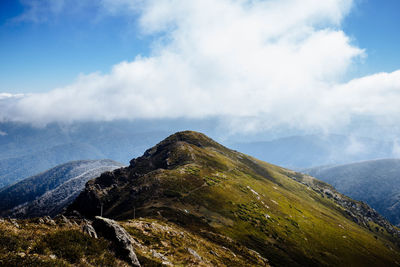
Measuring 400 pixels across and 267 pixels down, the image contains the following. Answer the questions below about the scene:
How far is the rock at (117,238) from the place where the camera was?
21094mm

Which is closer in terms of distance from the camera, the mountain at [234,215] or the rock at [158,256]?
the rock at [158,256]

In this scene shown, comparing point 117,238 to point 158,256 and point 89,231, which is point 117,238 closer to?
point 89,231

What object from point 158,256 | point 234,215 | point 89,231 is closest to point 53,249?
point 89,231

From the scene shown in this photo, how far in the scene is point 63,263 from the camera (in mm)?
15984

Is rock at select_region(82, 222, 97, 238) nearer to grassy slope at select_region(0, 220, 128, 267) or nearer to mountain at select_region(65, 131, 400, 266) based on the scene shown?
grassy slope at select_region(0, 220, 128, 267)

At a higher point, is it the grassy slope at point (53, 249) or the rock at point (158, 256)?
the grassy slope at point (53, 249)

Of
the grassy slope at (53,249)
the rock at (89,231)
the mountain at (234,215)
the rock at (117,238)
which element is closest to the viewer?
the grassy slope at (53,249)

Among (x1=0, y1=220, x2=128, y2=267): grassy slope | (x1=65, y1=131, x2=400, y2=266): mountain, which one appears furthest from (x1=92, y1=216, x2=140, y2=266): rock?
(x1=65, y1=131, x2=400, y2=266): mountain

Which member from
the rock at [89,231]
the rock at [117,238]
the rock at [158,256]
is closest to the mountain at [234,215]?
the rock at [158,256]

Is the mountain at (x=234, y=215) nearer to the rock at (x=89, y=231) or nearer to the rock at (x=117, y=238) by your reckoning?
the rock at (x=117, y=238)

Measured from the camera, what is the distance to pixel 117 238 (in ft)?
72.6

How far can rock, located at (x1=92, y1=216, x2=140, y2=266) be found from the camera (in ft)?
69.2

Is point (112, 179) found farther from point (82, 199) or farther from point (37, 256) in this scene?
point (37, 256)

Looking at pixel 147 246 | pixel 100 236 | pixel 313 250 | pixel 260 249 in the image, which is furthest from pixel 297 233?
pixel 100 236
